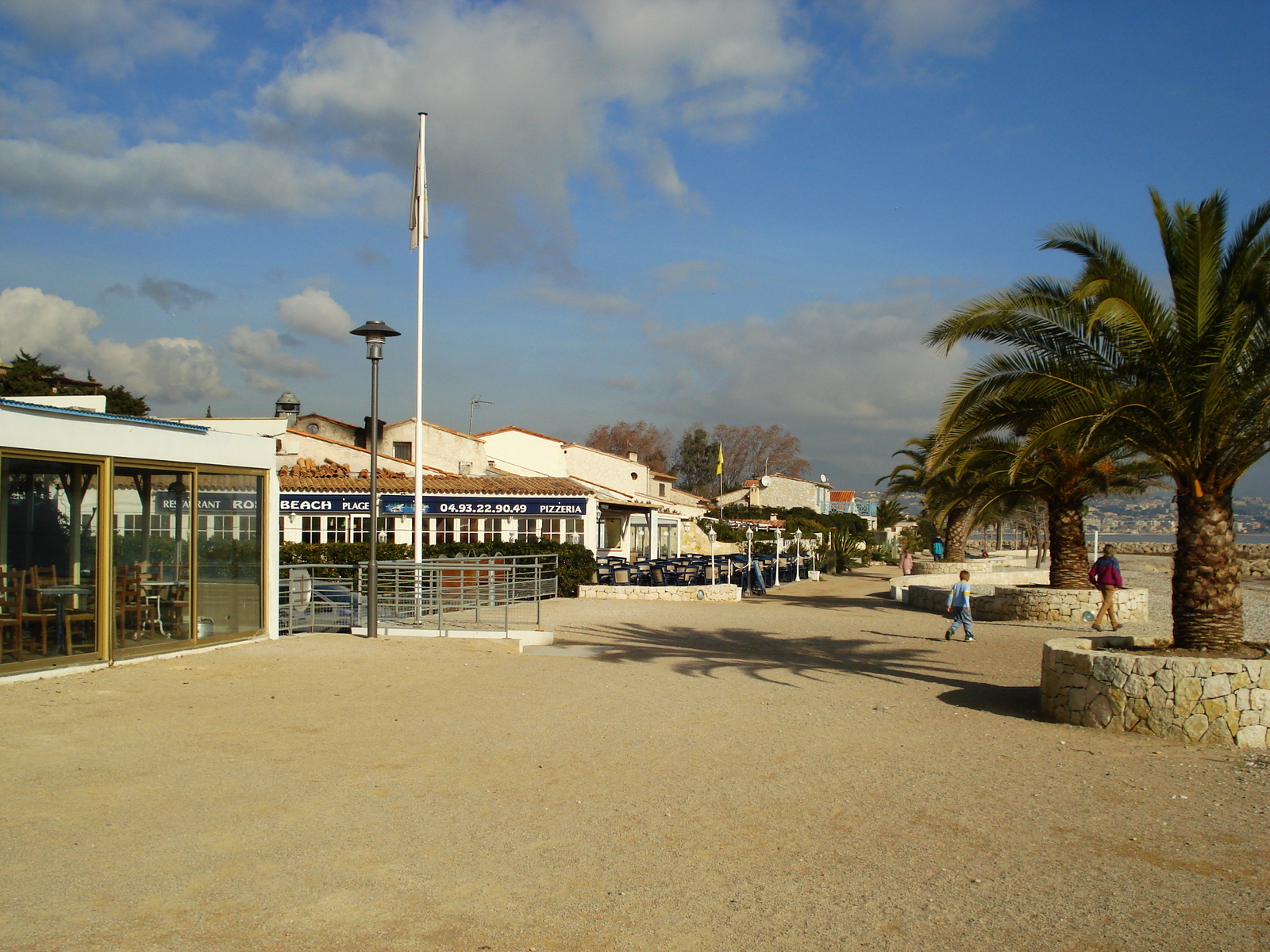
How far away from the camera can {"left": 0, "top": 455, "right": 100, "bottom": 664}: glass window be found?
8.77 meters

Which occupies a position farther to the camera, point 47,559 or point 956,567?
point 956,567

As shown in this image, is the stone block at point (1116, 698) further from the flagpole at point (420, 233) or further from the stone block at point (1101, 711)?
the flagpole at point (420, 233)

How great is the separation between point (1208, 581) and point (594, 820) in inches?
264

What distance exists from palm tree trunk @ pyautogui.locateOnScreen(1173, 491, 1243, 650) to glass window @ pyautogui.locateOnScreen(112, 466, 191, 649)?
10360 millimetres

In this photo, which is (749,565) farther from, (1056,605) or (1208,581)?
(1208,581)

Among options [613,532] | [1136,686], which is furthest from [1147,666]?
[613,532]

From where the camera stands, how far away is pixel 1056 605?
725 inches

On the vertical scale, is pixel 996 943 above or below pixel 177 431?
below

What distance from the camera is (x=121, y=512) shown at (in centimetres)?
979

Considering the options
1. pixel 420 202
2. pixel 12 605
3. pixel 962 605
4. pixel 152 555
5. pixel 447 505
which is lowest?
pixel 962 605

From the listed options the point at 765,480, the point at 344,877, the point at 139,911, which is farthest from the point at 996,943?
the point at 765,480

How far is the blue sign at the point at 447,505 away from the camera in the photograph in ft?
92.4

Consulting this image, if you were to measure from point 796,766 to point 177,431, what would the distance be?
7.64 metres

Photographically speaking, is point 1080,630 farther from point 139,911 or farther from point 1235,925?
point 139,911
